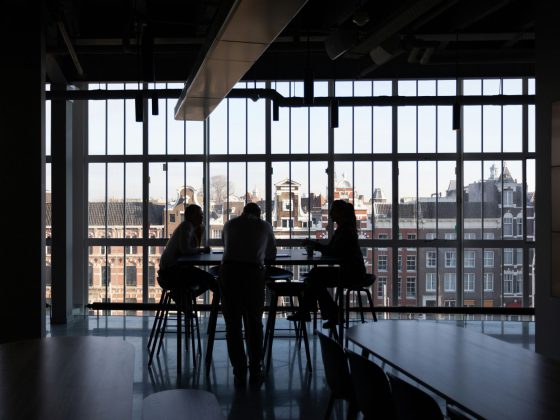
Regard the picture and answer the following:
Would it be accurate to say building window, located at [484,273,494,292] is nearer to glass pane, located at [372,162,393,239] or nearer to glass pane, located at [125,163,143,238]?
glass pane, located at [372,162,393,239]

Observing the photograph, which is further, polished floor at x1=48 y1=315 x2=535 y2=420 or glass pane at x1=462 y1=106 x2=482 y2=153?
glass pane at x1=462 y1=106 x2=482 y2=153

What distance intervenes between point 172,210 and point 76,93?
256 cm

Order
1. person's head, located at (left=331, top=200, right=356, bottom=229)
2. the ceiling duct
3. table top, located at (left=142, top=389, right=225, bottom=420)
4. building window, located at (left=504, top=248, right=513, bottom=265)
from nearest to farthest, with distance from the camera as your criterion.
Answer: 1. table top, located at (left=142, top=389, right=225, bottom=420)
2. the ceiling duct
3. person's head, located at (left=331, top=200, right=356, bottom=229)
4. building window, located at (left=504, top=248, right=513, bottom=265)

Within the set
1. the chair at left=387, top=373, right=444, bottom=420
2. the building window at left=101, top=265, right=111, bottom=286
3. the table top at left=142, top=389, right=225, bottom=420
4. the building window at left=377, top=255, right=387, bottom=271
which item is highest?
the chair at left=387, top=373, right=444, bottom=420

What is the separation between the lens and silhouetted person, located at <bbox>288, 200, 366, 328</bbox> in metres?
6.24

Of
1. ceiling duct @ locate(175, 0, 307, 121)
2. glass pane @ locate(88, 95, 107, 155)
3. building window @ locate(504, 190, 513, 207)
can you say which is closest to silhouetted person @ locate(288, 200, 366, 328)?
ceiling duct @ locate(175, 0, 307, 121)

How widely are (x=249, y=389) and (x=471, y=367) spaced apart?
3.00m

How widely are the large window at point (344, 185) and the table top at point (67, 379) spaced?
6.60 meters

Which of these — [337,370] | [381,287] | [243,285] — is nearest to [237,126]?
[381,287]

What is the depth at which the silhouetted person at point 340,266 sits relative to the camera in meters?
6.24

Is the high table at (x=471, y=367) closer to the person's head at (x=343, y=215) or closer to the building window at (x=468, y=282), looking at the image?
the person's head at (x=343, y=215)

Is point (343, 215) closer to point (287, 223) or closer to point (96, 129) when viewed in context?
point (287, 223)

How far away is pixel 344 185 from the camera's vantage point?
32.7 ft

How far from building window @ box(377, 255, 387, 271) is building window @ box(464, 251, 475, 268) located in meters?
1.31
